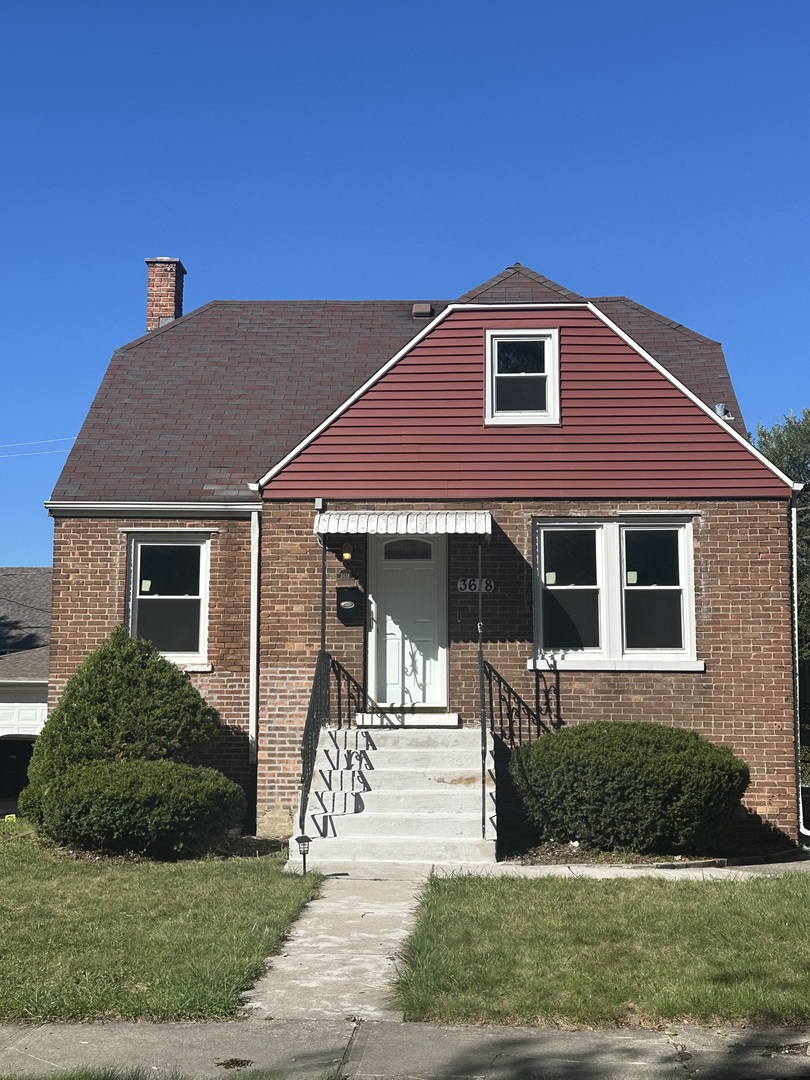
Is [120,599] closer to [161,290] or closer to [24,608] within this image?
[161,290]

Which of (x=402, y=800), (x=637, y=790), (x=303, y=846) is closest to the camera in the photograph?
(x=303, y=846)

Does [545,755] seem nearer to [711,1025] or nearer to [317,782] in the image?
[317,782]

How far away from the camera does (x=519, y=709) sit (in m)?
13.5

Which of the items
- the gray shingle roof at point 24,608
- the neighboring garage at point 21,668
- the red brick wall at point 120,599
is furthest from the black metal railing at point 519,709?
the gray shingle roof at point 24,608

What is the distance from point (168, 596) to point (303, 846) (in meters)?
5.51

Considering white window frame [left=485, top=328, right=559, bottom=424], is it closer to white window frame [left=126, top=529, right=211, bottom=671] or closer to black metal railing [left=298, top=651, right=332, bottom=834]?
black metal railing [left=298, top=651, right=332, bottom=834]

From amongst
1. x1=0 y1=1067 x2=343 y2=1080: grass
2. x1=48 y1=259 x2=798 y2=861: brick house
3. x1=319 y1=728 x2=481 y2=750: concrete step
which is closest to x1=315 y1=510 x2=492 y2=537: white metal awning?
x1=48 y1=259 x2=798 y2=861: brick house

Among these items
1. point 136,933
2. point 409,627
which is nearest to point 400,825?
point 409,627

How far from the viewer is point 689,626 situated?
13.6 m

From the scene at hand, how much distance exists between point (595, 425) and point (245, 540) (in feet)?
15.9

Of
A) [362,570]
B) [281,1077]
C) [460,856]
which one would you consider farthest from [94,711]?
[281,1077]

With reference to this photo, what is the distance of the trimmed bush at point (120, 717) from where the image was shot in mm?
12367

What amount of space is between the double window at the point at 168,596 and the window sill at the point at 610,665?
4.56 metres

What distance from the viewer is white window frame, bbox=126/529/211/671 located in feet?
48.9
